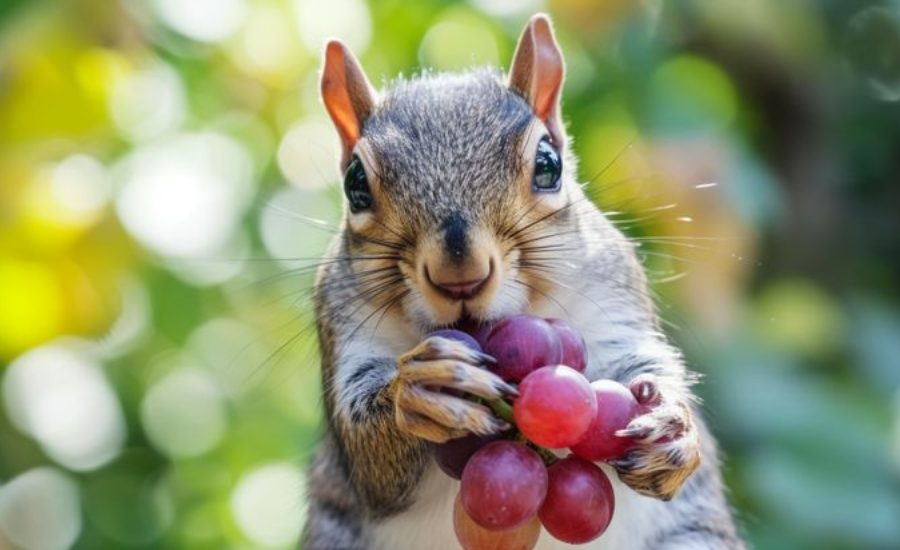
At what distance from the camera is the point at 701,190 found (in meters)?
2.19

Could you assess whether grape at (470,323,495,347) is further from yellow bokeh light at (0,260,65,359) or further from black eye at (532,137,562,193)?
yellow bokeh light at (0,260,65,359)

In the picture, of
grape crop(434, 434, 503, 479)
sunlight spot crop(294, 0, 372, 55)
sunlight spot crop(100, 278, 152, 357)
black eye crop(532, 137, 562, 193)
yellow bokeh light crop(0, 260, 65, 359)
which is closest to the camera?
grape crop(434, 434, 503, 479)

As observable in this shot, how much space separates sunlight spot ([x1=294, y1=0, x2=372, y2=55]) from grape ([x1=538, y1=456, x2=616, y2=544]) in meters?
1.42

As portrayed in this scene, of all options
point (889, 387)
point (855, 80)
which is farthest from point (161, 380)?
point (855, 80)

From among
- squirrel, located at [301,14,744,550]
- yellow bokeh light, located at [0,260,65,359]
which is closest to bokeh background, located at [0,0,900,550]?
yellow bokeh light, located at [0,260,65,359]

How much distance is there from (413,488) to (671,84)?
1.14m

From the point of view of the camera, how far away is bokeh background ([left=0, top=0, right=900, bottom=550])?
2.13m

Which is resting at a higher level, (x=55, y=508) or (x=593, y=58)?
(x=593, y=58)

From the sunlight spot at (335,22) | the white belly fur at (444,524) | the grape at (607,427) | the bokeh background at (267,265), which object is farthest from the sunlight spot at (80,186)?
the grape at (607,427)

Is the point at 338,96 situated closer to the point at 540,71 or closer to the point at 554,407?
the point at 540,71

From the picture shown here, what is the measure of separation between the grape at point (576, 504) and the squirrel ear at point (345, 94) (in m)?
0.54

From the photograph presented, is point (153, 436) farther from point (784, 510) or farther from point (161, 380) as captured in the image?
point (784, 510)

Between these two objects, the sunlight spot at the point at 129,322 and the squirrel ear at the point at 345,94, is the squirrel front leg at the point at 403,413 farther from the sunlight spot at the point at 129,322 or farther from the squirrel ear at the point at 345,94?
the sunlight spot at the point at 129,322

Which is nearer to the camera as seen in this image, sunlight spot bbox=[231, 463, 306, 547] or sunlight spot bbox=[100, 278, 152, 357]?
sunlight spot bbox=[100, 278, 152, 357]
